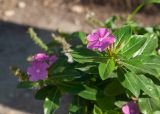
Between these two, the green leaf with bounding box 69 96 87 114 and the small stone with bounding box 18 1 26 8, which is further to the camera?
Result: the small stone with bounding box 18 1 26 8

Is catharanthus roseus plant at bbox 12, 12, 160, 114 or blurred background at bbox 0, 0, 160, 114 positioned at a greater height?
blurred background at bbox 0, 0, 160, 114

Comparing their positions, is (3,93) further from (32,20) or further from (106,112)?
(106,112)

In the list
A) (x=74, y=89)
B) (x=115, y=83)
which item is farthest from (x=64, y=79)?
(x=115, y=83)

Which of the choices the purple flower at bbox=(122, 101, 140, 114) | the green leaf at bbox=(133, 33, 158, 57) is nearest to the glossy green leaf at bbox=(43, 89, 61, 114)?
the purple flower at bbox=(122, 101, 140, 114)

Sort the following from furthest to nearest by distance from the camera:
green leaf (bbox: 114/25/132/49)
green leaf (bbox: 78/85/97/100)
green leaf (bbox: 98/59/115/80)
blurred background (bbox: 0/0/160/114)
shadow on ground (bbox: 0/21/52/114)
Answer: blurred background (bbox: 0/0/160/114) → shadow on ground (bbox: 0/21/52/114) → green leaf (bbox: 78/85/97/100) → green leaf (bbox: 114/25/132/49) → green leaf (bbox: 98/59/115/80)

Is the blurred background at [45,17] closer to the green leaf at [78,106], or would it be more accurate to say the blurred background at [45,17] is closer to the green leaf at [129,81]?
the green leaf at [78,106]

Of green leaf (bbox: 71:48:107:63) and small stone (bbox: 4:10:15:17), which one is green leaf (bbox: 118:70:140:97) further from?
small stone (bbox: 4:10:15:17)

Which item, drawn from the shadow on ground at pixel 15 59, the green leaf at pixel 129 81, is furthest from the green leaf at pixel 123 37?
the shadow on ground at pixel 15 59

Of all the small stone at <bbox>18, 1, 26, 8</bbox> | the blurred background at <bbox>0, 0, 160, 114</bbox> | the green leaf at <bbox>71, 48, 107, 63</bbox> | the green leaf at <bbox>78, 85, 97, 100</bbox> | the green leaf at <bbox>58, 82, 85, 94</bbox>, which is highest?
the small stone at <bbox>18, 1, 26, 8</bbox>
